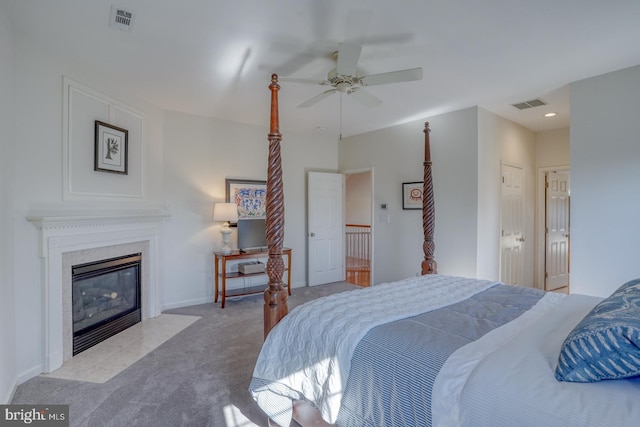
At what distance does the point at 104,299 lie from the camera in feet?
10.8

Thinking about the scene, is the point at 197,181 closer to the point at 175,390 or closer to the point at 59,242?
the point at 59,242

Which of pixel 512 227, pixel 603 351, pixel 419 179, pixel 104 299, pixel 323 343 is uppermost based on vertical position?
pixel 419 179

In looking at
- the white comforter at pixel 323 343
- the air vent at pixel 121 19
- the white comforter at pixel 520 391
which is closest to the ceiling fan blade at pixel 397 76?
the white comforter at pixel 323 343

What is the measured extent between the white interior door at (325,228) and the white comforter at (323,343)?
124 inches

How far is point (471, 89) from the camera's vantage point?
3.38 m

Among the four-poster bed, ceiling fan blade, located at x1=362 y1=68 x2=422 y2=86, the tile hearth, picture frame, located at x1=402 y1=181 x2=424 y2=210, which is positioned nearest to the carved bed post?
the four-poster bed

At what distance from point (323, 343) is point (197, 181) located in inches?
134

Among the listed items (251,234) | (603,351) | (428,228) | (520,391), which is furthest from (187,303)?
(603,351)

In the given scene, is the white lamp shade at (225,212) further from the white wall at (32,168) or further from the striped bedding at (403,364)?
the striped bedding at (403,364)

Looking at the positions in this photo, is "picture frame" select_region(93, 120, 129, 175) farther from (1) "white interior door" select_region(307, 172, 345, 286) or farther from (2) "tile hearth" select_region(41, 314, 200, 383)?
(1) "white interior door" select_region(307, 172, 345, 286)

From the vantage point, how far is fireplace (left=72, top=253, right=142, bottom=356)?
117 inches

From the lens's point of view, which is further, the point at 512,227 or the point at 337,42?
the point at 512,227

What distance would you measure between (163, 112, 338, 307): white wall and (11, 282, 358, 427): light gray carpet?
114 centimetres

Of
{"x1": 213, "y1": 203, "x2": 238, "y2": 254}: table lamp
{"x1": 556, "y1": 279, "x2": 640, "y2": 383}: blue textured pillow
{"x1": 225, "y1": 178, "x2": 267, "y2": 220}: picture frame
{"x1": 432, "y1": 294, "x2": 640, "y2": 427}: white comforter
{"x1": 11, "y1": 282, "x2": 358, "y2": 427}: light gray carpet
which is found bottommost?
{"x1": 11, "y1": 282, "x2": 358, "y2": 427}: light gray carpet
